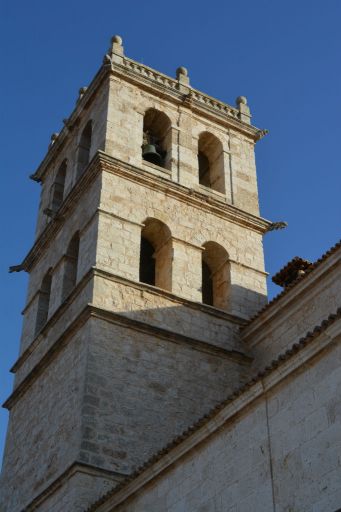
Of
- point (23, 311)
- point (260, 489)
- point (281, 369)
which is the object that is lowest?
point (260, 489)

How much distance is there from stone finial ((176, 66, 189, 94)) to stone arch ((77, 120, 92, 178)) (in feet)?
7.34

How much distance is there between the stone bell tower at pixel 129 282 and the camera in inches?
520

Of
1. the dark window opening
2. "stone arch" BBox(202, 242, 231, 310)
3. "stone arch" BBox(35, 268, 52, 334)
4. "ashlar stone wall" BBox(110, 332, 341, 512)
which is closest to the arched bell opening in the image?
the dark window opening

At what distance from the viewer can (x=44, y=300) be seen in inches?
694

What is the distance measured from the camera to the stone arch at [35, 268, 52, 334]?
56.3ft

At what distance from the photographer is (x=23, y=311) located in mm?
18156

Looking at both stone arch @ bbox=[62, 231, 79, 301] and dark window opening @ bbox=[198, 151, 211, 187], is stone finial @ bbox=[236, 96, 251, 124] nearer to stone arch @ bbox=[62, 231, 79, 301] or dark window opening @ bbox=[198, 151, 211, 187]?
dark window opening @ bbox=[198, 151, 211, 187]

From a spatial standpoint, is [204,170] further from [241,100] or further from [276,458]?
[276,458]

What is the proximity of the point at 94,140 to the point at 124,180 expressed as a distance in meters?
1.82

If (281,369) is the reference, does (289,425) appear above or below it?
below

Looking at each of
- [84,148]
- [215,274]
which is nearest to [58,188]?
[84,148]

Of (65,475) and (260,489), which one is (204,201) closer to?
(65,475)

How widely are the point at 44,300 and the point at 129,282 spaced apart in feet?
10.9

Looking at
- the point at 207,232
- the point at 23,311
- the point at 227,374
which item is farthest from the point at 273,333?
the point at 23,311
